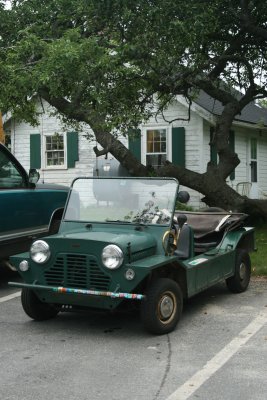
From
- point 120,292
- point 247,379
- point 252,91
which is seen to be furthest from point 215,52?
point 247,379

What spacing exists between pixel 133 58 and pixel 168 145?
7762mm

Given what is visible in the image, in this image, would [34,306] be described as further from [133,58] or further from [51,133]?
[51,133]

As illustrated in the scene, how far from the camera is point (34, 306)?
5.90 metres

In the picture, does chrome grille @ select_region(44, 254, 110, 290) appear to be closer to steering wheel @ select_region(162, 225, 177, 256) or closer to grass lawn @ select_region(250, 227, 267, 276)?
steering wheel @ select_region(162, 225, 177, 256)

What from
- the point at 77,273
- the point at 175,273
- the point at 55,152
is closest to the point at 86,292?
the point at 77,273

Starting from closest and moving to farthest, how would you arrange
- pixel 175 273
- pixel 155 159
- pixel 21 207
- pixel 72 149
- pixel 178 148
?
1. pixel 175 273
2. pixel 21 207
3. pixel 178 148
4. pixel 155 159
5. pixel 72 149

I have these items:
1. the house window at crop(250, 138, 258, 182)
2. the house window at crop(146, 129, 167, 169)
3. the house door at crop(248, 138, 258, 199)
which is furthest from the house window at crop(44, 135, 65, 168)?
the house window at crop(250, 138, 258, 182)

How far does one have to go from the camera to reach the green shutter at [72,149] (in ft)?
61.8

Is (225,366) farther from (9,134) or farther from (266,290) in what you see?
(9,134)

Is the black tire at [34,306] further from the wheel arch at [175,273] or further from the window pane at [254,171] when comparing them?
the window pane at [254,171]

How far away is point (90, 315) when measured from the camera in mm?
6270

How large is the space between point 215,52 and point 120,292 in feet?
27.6

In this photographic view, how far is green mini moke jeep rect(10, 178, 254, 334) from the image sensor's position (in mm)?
5266

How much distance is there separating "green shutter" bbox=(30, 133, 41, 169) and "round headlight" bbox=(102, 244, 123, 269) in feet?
47.7
